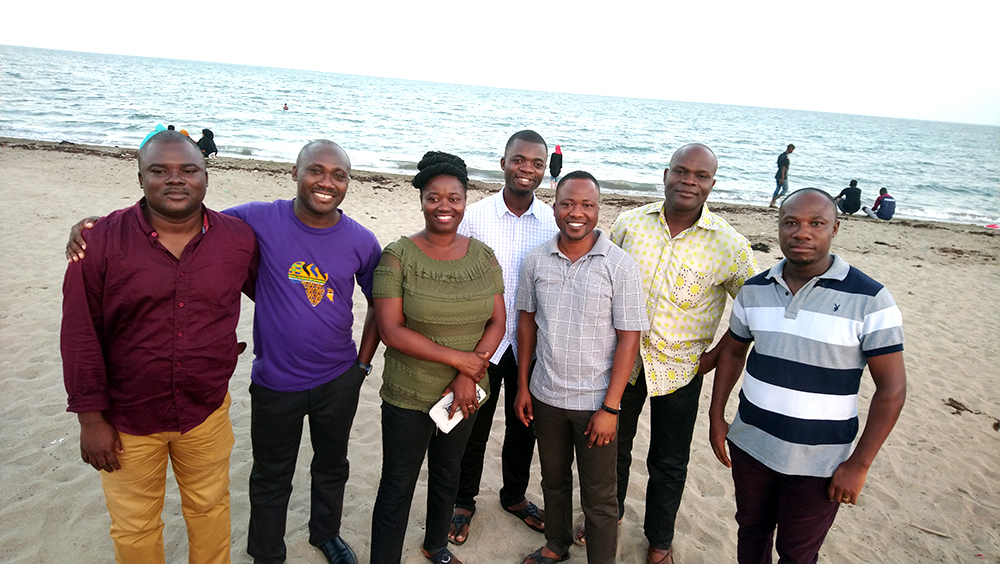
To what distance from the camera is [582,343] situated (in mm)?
2748

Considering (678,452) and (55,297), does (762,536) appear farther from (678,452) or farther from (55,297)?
(55,297)

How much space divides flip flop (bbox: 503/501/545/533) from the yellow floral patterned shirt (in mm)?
1321

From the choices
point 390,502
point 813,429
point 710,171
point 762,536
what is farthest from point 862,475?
point 390,502

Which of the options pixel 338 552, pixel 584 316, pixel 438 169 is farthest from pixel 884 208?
pixel 338 552

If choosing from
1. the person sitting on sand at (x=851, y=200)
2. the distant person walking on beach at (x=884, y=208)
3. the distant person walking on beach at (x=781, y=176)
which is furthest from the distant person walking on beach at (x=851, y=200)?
the distant person walking on beach at (x=781, y=176)

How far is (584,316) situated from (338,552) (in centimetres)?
209

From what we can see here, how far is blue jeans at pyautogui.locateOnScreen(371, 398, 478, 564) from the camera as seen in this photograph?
108 inches

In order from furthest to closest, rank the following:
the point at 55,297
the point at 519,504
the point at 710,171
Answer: the point at 55,297, the point at 519,504, the point at 710,171

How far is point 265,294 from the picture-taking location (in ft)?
8.87

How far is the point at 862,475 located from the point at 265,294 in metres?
2.96

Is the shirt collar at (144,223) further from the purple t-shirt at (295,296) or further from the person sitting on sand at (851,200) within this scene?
the person sitting on sand at (851,200)

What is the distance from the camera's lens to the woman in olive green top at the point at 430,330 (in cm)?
261

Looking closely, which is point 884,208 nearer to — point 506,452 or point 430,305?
point 506,452

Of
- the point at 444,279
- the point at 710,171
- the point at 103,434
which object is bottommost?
the point at 103,434
